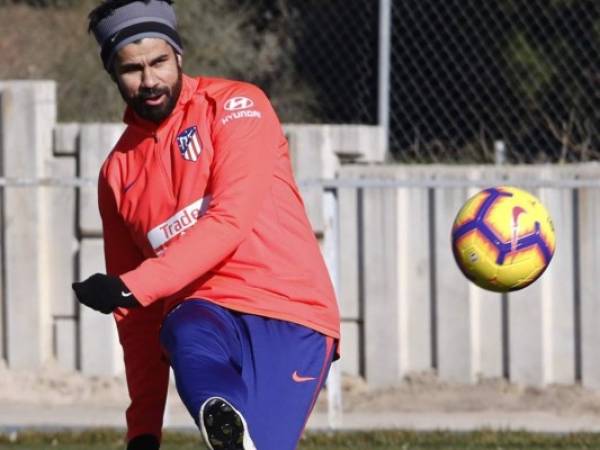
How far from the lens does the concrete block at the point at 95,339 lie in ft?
31.0

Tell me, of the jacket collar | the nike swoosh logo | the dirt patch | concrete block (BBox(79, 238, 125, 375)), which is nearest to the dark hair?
the jacket collar

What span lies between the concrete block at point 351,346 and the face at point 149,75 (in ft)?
16.0

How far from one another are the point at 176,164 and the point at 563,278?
4929 mm

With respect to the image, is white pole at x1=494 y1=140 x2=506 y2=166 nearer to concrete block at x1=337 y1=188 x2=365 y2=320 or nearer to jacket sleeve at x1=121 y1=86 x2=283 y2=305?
concrete block at x1=337 y1=188 x2=365 y2=320

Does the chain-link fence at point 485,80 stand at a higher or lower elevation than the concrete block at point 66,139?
higher

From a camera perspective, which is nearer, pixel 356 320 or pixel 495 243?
pixel 495 243

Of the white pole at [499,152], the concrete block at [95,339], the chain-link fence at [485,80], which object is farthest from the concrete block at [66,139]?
the white pole at [499,152]

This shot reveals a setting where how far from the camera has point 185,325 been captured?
4293mm

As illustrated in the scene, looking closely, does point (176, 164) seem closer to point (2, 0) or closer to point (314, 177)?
point (314, 177)

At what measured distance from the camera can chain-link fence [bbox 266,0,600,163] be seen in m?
9.80

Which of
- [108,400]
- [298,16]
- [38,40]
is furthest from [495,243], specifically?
[38,40]

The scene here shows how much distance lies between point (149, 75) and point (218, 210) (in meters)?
0.51

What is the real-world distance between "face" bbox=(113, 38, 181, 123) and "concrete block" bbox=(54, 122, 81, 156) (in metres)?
5.05

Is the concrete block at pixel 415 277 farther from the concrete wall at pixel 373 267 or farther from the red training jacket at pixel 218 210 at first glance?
the red training jacket at pixel 218 210
